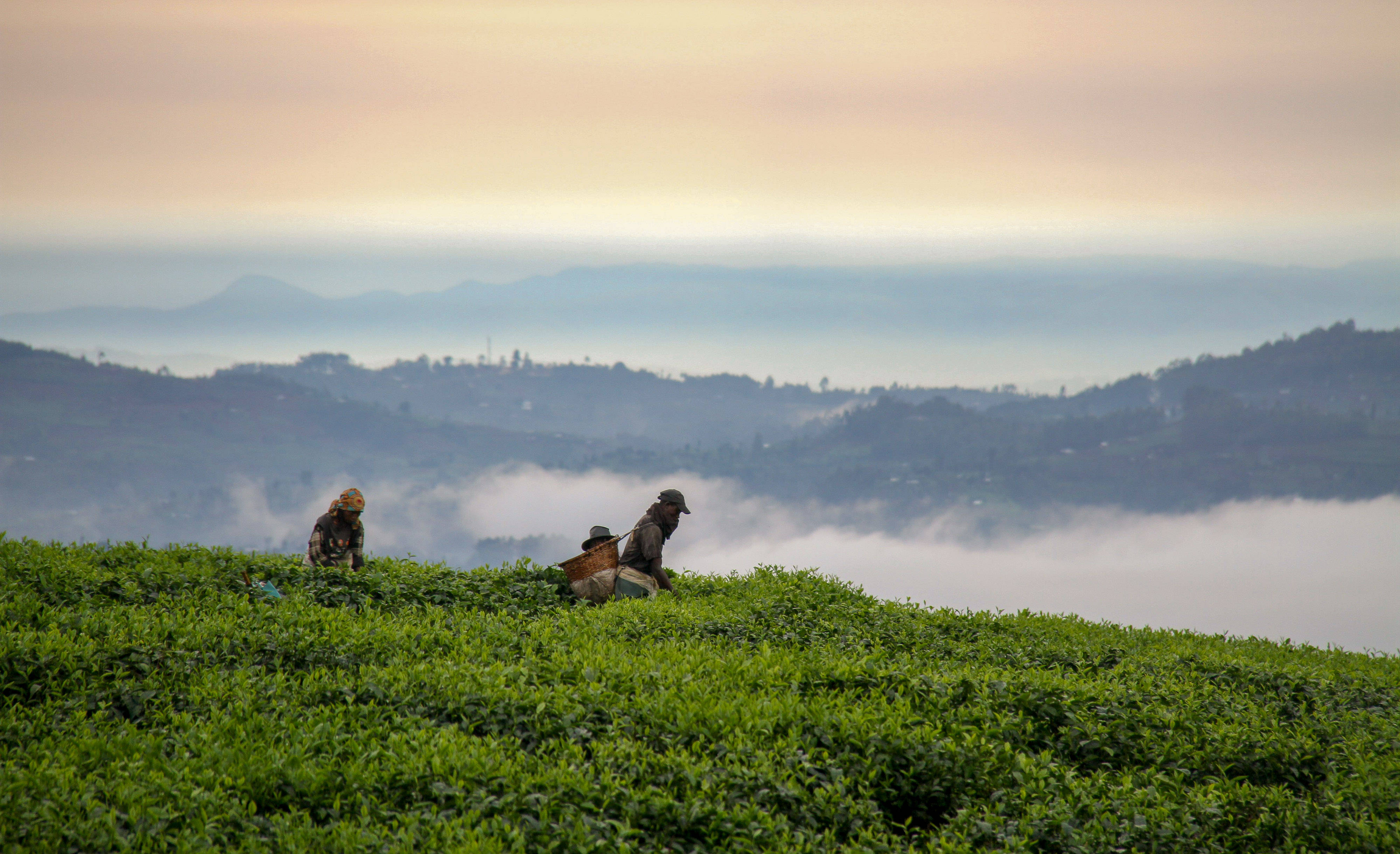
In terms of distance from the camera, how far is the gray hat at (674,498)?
642 inches

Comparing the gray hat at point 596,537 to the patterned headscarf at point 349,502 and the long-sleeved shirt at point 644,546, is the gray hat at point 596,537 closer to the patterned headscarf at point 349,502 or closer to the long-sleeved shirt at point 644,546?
the long-sleeved shirt at point 644,546

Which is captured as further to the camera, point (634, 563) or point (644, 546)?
point (634, 563)

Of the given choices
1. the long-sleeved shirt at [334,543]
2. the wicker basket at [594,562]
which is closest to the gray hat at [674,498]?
the wicker basket at [594,562]

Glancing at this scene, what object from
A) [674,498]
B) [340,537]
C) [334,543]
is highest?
[674,498]

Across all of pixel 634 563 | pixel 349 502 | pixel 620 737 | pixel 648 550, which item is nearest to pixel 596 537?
pixel 634 563

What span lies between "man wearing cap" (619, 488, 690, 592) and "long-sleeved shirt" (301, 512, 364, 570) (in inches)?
164

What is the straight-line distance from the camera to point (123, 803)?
768cm

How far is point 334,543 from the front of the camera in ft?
53.4

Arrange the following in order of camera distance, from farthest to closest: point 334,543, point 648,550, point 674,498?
point 674,498, point 648,550, point 334,543

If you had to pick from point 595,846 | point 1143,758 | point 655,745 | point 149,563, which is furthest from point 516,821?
point 149,563

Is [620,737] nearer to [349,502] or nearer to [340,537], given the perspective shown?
[349,502]

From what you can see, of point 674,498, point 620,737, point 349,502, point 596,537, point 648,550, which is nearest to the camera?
point 620,737

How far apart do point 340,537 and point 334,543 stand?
0.13 meters

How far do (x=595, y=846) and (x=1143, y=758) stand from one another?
5.65m
